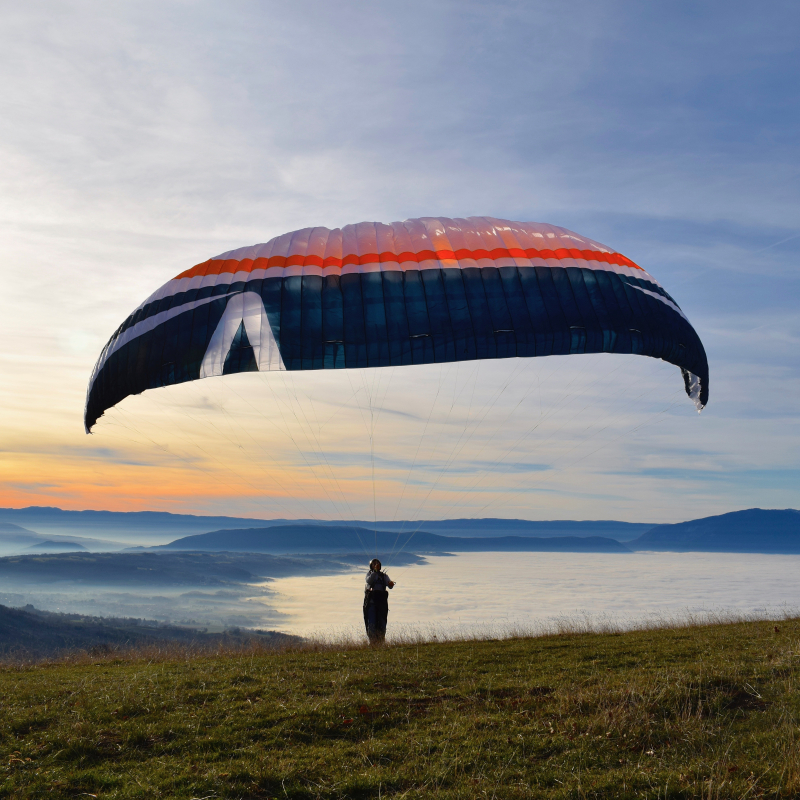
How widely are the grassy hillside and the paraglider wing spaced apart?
5659 mm

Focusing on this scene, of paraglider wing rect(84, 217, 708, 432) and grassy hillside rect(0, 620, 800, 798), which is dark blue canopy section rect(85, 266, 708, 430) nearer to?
paraglider wing rect(84, 217, 708, 432)

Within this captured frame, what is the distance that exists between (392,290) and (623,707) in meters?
8.08

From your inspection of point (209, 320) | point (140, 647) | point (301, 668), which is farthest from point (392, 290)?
point (140, 647)

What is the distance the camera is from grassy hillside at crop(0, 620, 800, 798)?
5484 mm

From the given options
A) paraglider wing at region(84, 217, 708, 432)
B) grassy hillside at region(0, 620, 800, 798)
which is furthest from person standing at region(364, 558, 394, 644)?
paraglider wing at region(84, 217, 708, 432)

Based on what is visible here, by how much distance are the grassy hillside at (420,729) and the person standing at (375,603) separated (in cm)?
273

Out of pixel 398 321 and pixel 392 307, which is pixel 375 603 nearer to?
pixel 398 321

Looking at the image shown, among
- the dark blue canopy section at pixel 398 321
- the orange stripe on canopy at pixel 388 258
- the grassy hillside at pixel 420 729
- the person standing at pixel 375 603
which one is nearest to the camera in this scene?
the grassy hillside at pixel 420 729

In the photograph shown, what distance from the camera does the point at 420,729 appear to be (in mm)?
6871

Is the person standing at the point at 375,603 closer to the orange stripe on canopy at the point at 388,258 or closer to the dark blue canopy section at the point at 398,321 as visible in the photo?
the dark blue canopy section at the point at 398,321

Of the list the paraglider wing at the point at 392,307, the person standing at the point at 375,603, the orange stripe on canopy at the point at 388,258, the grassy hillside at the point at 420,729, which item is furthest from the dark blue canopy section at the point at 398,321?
the grassy hillside at the point at 420,729

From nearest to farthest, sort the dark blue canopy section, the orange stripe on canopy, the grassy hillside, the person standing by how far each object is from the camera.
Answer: the grassy hillside
the dark blue canopy section
the orange stripe on canopy
the person standing

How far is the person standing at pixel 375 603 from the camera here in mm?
13086

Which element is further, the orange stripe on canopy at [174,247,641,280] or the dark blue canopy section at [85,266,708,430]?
the orange stripe on canopy at [174,247,641,280]
